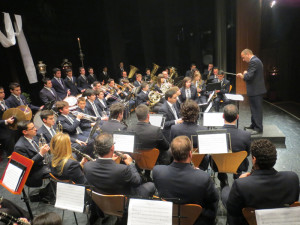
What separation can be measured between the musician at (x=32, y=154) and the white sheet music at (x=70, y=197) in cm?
100

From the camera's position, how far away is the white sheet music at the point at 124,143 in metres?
3.09

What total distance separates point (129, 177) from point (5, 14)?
6.57 meters

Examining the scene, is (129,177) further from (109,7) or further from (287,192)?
(109,7)

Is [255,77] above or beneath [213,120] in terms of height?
above

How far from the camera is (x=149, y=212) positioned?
1.88m

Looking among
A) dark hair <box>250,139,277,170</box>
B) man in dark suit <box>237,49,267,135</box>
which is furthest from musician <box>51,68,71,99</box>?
dark hair <box>250,139,277,170</box>

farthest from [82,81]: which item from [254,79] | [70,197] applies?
[70,197]

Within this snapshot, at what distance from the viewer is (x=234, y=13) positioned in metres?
9.53

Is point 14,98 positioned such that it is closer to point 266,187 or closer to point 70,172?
point 70,172

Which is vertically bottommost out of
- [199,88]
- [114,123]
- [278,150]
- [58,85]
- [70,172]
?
[278,150]

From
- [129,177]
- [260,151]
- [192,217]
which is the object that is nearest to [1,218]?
[129,177]

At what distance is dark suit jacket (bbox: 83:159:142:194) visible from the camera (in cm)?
235

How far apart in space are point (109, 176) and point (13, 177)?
1141 millimetres

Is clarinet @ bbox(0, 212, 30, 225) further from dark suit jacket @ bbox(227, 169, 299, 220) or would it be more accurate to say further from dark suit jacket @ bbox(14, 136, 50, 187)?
dark suit jacket @ bbox(227, 169, 299, 220)
